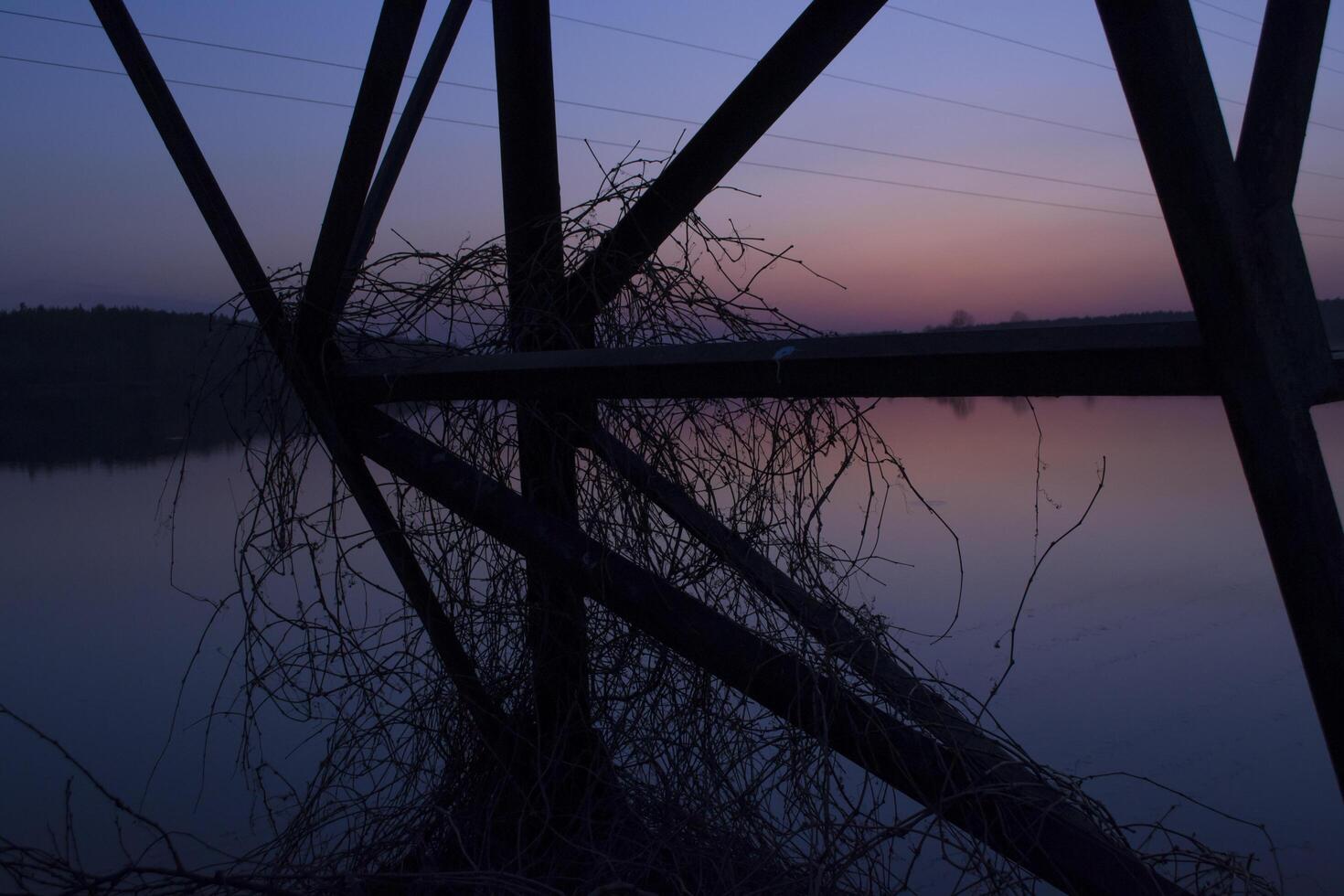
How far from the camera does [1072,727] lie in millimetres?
4617

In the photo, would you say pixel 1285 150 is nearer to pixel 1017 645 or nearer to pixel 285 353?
pixel 285 353

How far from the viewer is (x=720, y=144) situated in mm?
1929

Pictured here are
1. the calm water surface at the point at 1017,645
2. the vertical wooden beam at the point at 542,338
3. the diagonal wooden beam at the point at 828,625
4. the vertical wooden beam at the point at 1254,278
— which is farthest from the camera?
the calm water surface at the point at 1017,645

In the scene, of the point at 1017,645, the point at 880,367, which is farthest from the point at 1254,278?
the point at 1017,645

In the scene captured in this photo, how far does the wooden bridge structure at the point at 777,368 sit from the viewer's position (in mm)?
1100

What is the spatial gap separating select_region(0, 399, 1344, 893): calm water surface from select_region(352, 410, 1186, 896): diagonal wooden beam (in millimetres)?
424

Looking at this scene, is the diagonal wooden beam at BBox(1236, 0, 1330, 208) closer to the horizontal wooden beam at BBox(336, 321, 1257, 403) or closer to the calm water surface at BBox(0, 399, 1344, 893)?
the horizontal wooden beam at BBox(336, 321, 1257, 403)

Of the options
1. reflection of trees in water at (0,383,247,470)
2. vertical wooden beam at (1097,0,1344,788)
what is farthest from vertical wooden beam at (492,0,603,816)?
reflection of trees in water at (0,383,247,470)

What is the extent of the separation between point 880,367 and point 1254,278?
0.50 metres

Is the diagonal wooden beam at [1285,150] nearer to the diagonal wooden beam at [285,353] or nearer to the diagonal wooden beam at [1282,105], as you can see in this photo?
the diagonal wooden beam at [1282,105]

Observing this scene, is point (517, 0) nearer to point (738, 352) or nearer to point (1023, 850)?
point (738, 352)

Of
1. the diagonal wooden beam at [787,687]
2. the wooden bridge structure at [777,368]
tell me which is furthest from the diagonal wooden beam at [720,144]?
the diagonal wooden beam at [787,687]

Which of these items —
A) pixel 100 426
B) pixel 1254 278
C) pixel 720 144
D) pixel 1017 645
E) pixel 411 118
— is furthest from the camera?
pixel 100 426

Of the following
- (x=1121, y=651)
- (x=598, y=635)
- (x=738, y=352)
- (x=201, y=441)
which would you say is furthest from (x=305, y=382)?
(x=201, y=441)
